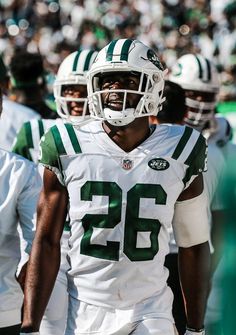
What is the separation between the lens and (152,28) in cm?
1767

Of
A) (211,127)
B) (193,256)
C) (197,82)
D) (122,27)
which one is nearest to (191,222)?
(193,256)

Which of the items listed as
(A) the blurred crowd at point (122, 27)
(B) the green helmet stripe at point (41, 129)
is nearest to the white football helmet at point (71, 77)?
(B) the green helmet stripe at point (41, 129)

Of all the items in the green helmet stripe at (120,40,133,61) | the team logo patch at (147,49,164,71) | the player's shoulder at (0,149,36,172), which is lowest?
the player's shoulder at (0,149,36,172)

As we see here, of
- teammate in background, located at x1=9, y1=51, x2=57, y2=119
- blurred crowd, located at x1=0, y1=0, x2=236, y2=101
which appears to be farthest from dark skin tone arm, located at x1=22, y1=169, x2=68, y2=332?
blurred crowd, located at x1=0, y1=0, x2=236, y2=101

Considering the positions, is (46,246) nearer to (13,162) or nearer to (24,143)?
(13,162)

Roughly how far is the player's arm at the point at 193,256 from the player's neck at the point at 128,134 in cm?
29

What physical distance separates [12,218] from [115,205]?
462 mm

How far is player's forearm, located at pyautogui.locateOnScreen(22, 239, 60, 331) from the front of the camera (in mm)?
3049

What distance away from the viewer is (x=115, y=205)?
311 centimetres

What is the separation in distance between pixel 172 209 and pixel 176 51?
13157 millimetres

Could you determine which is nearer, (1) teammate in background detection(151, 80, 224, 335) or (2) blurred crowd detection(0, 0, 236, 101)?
(1) teammate in background detection(151, 80, 224, 335)

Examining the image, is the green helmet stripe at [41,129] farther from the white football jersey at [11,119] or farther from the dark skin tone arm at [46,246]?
the dark skin tone arm at [46,246]

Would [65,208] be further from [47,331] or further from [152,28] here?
[152,28]

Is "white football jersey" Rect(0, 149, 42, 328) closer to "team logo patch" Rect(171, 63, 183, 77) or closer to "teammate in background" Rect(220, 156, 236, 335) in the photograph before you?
"teammate in background" Rect(220, 156, 236, 335)
